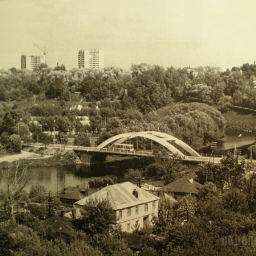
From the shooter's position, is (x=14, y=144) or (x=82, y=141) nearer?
(x=14, y=144)

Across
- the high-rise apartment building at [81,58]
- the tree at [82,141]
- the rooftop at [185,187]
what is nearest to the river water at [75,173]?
the tree at [82,141]

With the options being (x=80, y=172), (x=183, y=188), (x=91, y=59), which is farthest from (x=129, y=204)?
(x=91, y=59)

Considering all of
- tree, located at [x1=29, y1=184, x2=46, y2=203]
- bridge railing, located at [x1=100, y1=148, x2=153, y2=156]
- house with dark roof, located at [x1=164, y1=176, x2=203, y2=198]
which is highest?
bridge railing, located at [x1=100, y1=148, x2=153, y2=156]

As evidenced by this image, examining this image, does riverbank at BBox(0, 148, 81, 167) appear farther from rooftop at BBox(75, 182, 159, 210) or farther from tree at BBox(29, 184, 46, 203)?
rooftop at BBox(75, 182, 159, 210)

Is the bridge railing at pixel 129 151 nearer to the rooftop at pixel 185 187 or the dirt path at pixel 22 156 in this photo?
the dirt path at pixel 22 156

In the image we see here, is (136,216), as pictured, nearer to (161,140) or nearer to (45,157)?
(161,140)

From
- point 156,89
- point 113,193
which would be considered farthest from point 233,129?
point 113,193

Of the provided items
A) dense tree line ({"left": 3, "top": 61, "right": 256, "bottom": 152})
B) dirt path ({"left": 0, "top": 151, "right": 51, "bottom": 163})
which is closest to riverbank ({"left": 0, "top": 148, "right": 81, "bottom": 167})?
dirt path ({"left": 0, "top": 151, "right": 51, "bottom": 163})
